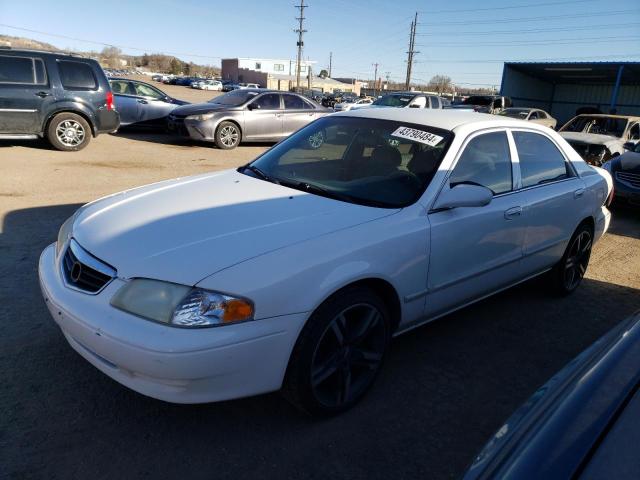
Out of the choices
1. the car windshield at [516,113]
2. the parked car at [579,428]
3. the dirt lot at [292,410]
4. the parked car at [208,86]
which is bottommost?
the parked car at [208,86]

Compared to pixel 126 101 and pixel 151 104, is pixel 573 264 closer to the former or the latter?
pixel 151 104

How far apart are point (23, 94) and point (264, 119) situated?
5.43 meters

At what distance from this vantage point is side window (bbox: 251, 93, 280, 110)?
1294cm

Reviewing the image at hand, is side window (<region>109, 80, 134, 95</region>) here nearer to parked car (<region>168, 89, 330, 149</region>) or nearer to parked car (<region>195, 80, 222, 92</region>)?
parked car (<region>168, 89, 330, 149</region>)

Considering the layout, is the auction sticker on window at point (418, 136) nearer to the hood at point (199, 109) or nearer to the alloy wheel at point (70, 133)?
the alloy wheel at point (70, 133)

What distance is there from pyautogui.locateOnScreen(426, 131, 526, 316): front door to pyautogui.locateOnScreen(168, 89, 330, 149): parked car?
9.58 metres

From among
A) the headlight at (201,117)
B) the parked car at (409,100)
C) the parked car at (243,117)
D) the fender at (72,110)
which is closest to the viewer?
the fender at (72,110)

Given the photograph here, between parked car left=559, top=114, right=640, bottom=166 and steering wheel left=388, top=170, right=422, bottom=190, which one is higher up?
steering wheel left=388, top=170, right=422, bottom=190

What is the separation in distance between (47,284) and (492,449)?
229 cm

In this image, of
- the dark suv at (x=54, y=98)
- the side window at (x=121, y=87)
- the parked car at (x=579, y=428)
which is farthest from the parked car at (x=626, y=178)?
the side window at (x=121, y=87)

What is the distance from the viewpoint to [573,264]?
4.55 metres

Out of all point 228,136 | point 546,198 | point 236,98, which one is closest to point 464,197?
point 546,198

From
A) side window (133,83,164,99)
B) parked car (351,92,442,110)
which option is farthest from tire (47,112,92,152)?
parked car (351,92,442,110)

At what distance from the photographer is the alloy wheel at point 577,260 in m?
4.47
